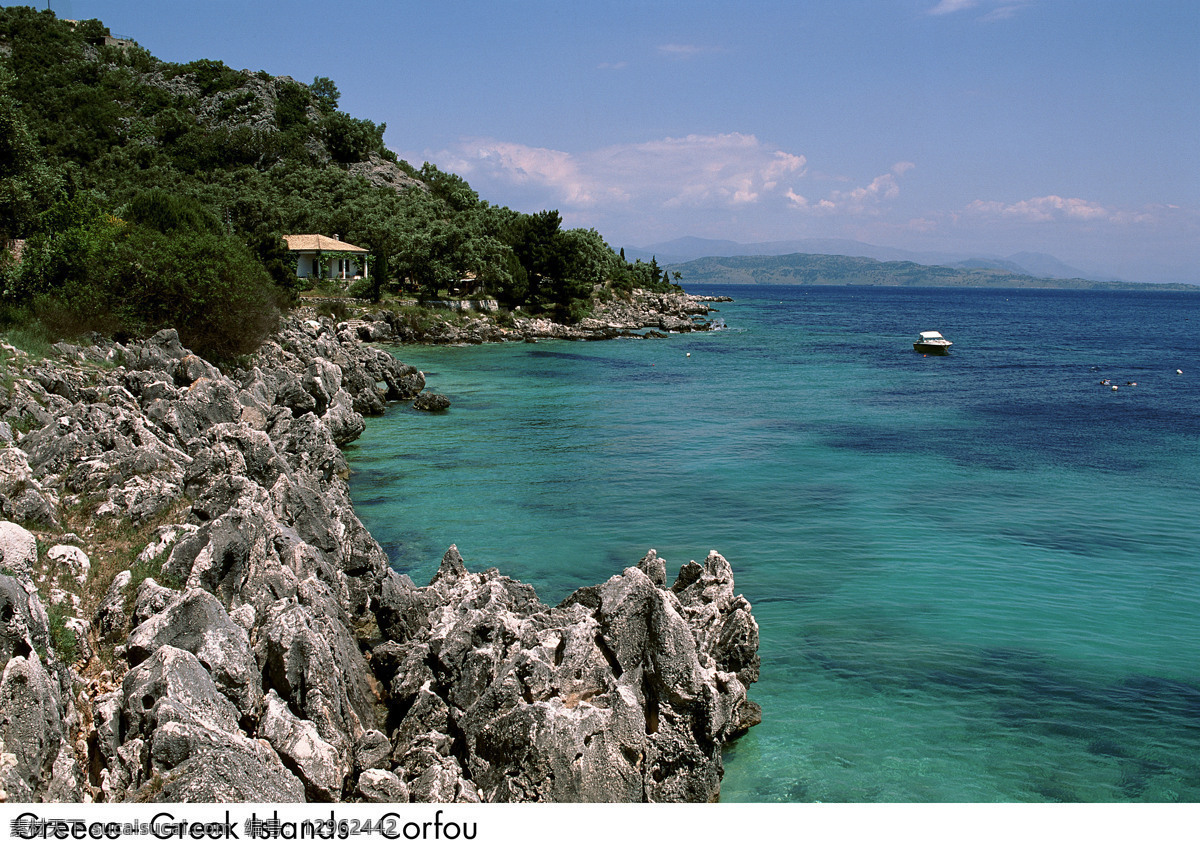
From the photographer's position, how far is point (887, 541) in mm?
23734

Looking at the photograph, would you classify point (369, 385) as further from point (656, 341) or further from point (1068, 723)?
point (656, 341)

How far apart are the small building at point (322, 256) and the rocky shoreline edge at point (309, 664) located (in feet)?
236

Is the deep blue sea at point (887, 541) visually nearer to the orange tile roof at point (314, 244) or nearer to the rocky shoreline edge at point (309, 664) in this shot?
the rocky shoreline edge at point (309, 664)

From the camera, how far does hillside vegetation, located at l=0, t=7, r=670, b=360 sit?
34.2 m

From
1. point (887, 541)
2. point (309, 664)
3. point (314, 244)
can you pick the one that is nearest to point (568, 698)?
point (309, 664)

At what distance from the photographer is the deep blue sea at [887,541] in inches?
523

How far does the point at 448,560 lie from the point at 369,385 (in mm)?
30007

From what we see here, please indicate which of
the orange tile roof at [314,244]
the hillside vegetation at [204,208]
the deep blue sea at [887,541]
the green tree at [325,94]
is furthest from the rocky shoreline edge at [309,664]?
the green tree at [325,94]

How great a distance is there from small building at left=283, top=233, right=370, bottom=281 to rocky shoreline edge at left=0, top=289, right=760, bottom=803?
236ft

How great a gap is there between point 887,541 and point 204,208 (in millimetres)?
64562

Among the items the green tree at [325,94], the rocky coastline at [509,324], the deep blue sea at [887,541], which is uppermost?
the green tree at [325,94]

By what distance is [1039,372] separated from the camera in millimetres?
71875

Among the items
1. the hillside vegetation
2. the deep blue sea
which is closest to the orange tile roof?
the hillside vegetation
